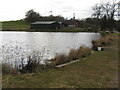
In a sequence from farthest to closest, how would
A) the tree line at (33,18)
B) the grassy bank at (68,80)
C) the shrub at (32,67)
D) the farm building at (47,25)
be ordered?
1. the tree line at (33,18)
2. the farm building at (47,25)
3. the shrub at (32,67)
4. the grassy bank at (68,80)

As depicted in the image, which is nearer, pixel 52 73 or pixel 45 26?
pixel 52 73

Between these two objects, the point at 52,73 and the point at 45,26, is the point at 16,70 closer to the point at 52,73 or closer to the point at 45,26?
the point at 52,73

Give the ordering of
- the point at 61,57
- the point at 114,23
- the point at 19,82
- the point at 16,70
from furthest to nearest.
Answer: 1. the point at 114,23
2. the point at 61,57
3. the point at 16,70
4. the point at 19,82

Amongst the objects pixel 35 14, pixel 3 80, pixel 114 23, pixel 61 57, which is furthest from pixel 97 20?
pixel 3 80

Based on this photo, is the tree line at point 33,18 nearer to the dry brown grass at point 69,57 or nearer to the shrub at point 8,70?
the dry brown grass at point 69,57

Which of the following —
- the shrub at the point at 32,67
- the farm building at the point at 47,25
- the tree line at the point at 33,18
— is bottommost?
the shrub at the point at 32,67

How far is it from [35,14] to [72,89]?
284 ft

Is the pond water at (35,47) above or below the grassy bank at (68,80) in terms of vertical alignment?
above

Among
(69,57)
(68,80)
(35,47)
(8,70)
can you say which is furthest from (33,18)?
(68,80)

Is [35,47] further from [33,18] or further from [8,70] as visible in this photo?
[33,18]

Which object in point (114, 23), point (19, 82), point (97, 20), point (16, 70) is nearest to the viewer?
point (19, 82)

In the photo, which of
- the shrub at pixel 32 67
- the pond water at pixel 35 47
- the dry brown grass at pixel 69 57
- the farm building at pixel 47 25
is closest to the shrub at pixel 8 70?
the shrub at pixel 32 67

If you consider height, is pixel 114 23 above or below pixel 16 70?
above

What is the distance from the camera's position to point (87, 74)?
21.9 feet
